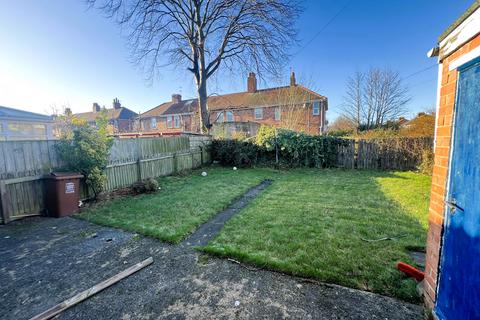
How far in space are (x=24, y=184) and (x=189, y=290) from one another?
5174 millimetres

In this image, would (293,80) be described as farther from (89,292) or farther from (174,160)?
(89,292)

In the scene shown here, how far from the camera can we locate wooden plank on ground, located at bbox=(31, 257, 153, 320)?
201 cm

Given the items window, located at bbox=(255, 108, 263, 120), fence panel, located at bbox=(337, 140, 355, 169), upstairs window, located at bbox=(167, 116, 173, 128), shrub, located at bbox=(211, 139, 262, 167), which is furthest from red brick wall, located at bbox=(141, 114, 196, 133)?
fence panel, located at bbox=(337, 140, 355, 169)

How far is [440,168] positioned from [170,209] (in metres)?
4.95

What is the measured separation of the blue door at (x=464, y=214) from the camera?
1312mm

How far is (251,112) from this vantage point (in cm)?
2642

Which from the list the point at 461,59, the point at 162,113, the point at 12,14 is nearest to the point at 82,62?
the point at 12,14

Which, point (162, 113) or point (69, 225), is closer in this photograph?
point (69, 225)

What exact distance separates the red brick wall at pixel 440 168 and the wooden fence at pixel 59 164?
742 centimetres

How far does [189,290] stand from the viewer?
91.8 inches

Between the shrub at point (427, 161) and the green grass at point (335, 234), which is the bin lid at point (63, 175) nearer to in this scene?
the green grass at point (335, 234)

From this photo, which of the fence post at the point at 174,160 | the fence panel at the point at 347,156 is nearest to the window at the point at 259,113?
the fence panel at the point at 347,156

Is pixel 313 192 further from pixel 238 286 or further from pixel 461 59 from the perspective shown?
pixel 461 59

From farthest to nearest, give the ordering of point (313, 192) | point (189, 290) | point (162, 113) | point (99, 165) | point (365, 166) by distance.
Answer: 1. point (162, 113)
2. point (365, 166)
3. point (313, 192)
4. point (99, 165)
5. point (189, 290)
